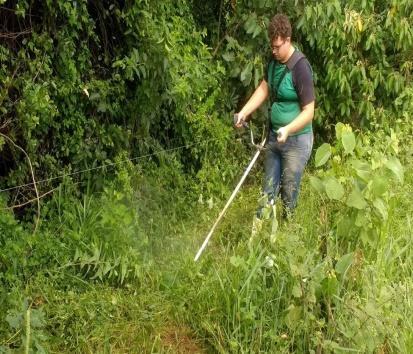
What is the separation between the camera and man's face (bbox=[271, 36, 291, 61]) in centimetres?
499

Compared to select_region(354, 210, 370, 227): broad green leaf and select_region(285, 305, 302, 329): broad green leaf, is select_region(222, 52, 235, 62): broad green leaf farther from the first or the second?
select_region(285, 305, 302, 329): broad green leaf

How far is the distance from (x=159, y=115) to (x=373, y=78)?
2.54 metres

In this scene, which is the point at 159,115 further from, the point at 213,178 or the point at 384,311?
the point at 384,311

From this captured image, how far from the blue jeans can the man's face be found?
1.91ft

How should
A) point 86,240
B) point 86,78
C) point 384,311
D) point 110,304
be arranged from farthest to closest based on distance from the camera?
point 86,78, point 86,240, point 110,304, point 384,311

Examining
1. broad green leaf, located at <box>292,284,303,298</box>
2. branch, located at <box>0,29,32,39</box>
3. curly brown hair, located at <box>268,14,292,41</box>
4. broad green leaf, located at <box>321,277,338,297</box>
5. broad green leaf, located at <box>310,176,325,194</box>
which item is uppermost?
branch, located at <box>0,29,32,39</box>

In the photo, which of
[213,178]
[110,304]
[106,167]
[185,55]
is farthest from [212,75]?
[110,304]

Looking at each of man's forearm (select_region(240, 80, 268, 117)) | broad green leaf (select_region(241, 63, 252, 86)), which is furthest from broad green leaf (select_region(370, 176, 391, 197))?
broad green leaf (select_region(241, 63, 252, 86))

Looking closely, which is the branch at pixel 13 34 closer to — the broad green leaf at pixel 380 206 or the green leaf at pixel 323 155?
the green leaf at pixel 323 155

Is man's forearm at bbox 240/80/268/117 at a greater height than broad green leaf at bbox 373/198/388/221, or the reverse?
man's forearm at bbox 240/80/268/117

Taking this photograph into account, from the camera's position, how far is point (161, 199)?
18.3 ft

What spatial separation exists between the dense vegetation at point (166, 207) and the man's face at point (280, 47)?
0.71 meters

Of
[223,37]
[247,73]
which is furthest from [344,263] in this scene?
[223,37]

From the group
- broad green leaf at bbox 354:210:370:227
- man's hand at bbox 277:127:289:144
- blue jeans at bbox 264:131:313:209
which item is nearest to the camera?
broad green leaf at bbox 354:210:370:227
